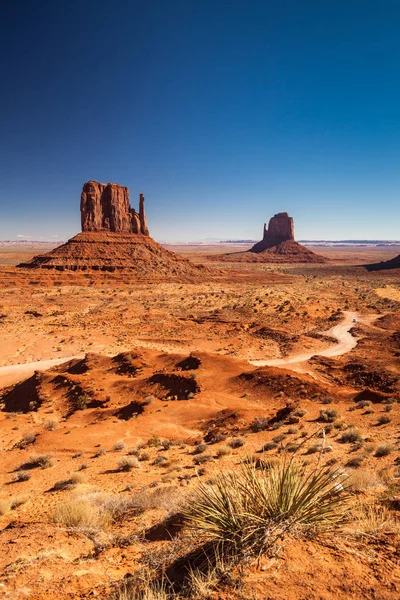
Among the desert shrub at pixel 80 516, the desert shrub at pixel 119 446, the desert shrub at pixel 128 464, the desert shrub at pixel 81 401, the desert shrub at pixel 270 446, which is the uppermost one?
the desert shrub at pixel 80 516

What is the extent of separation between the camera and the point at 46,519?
6.00 metres

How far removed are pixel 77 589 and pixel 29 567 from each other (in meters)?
0.92

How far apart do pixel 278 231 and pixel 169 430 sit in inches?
5991

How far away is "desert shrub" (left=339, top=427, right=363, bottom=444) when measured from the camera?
941 centimetres

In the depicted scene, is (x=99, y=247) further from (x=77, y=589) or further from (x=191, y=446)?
(x=77, y=589)

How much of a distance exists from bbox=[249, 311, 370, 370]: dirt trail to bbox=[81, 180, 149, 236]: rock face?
65.8m

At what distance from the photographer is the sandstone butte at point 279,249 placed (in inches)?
5315

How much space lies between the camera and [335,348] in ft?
83.3

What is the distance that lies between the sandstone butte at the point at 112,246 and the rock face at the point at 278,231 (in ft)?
262

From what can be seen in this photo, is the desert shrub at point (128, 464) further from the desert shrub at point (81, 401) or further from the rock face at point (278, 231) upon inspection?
the rock face at point (278, 231)

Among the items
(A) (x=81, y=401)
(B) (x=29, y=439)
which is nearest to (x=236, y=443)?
(B) (x=29, y=439)

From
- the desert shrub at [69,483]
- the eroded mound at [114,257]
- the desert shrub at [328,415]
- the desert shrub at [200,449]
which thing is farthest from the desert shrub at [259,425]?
the eroded mound at [114,257]

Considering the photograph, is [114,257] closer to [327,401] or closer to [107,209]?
[107,209]

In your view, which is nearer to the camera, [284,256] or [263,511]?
[263,511]
